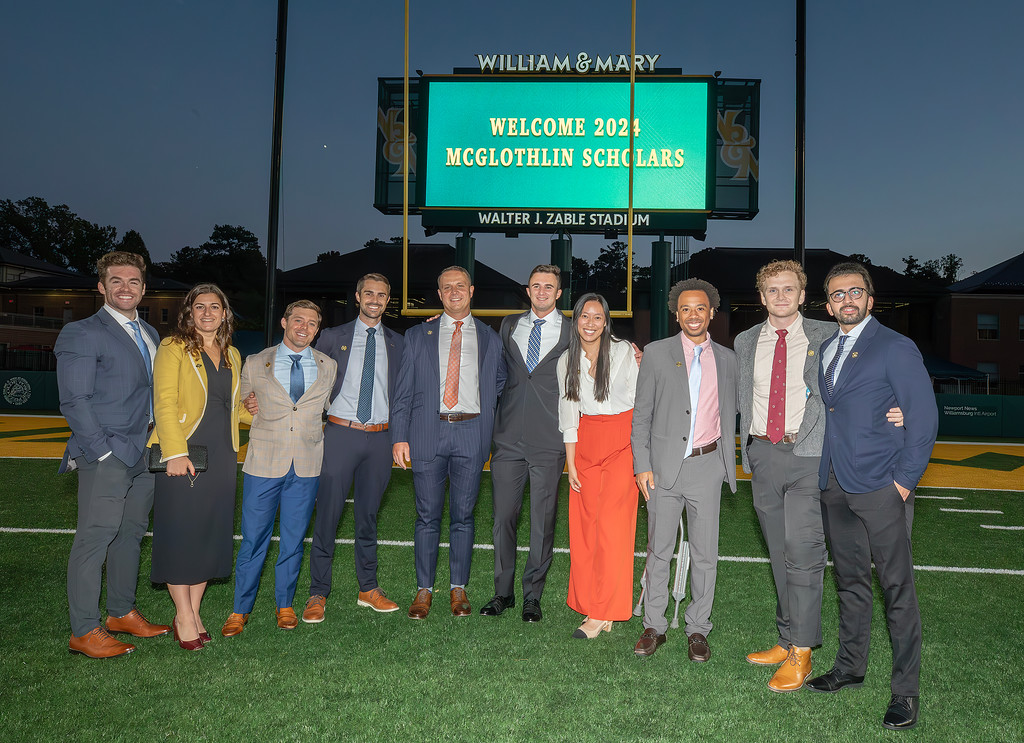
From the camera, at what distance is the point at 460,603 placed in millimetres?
4320

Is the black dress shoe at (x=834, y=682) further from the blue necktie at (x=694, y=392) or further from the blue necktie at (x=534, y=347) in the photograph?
the blue necktie at (x=534, y=347)

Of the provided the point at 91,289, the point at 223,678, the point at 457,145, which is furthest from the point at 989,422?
the point at 91,289

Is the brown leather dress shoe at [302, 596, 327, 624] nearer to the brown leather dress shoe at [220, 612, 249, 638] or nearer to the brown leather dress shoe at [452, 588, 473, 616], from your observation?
the brown leather dress shoe at [220, 612, 249, 638]

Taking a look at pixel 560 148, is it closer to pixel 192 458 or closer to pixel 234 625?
pixel 192 458

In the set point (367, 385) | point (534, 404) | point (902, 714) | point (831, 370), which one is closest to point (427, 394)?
point (367, 385)

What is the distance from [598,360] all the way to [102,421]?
2.58 meters

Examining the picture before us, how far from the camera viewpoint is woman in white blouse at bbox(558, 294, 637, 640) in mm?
3967

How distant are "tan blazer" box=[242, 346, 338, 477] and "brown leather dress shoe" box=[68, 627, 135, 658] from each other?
1043 mm

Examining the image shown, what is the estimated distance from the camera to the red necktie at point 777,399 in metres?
3.48

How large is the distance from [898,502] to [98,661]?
387cm

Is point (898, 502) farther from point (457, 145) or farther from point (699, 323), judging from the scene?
point (457, 145)

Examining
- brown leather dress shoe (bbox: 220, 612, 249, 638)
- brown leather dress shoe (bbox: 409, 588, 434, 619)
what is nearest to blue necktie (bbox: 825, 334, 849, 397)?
brown leather dress shoe (bbox: 409, 588, 434, 619)

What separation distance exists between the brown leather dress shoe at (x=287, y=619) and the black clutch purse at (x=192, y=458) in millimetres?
1040

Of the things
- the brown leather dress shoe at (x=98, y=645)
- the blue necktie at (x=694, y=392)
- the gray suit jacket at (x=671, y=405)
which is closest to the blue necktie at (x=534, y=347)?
the gray suit jacket at (x=671, y=405)
